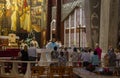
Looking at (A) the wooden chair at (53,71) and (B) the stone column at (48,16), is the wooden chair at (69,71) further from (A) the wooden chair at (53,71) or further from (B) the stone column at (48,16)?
(B) the stone column at (48,16)

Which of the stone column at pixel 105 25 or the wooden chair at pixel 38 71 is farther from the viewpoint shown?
the stone column at pixel 105 25

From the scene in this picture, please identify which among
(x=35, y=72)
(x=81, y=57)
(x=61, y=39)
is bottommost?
(x=35, y=72)

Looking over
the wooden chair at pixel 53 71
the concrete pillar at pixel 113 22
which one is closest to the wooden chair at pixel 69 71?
the wooden chair at pixel 53 71

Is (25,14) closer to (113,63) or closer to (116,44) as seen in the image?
(116,44)

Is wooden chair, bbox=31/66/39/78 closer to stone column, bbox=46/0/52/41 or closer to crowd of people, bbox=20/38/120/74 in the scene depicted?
crowd of people, bbox=20/38/120/74

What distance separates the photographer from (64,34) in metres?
32.8

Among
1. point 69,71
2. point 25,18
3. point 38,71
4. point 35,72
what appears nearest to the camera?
point 38,71

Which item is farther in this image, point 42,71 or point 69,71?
point 69,71

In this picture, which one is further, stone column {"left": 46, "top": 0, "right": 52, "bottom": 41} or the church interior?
stone column {"left": 46, "top": 0, "right": 52, "bottom": 41}

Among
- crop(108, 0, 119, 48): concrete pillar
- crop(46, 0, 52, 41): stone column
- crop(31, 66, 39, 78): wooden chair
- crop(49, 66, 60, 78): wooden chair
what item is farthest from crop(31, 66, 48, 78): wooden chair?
crop(46, 0, 52, 41): stone column

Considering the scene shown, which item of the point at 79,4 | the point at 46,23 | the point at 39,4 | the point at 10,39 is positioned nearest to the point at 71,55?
the point at 79,4

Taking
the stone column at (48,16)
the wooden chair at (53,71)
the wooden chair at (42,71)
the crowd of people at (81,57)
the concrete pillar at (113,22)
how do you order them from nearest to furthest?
1. the wooden chair at (53,71)
2. the wooden chair at (42,71)
3. the crowd of people at (81,57)
4. the concrete pillar at (113,22)
5. the stone column at (48,16)

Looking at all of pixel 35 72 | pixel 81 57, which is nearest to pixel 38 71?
pixel 35 72

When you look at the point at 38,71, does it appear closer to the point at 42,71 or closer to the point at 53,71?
the point at 42,71
